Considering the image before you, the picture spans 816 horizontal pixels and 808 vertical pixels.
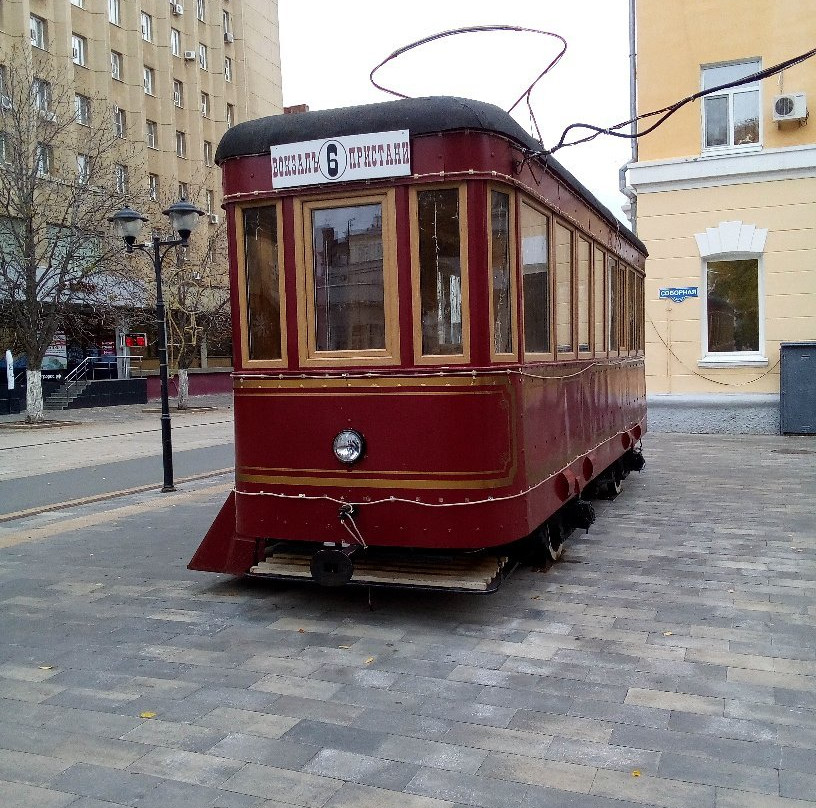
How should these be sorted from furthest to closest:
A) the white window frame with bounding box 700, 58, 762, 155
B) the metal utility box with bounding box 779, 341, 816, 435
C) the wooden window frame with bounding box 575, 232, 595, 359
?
1. the white window frame with bounding box 700, 58, 762, 155
2. the metal utility box with bounding box 779, 341, 816, 435
3. the wooden window frame with bounding box 575, 232, 595, 359

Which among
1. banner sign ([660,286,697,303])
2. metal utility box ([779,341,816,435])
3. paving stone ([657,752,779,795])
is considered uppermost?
banner sign ([660,286,697,303])

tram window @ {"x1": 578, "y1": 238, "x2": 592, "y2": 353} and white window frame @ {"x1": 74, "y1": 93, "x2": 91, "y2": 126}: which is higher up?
white window frame @ {"x1": 74, "y1": 93, "x2": 91, "y2": 126}

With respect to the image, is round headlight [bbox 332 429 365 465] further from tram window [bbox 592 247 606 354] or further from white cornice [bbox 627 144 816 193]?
white cornice [bbox 627 144 816 193]

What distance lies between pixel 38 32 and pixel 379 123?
33853 millimetres

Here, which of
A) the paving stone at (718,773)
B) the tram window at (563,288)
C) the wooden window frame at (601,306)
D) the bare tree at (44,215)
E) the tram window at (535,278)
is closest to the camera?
the paving stone at (718,773)

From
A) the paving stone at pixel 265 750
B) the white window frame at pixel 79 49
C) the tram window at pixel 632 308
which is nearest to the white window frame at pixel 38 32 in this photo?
the white window frame at pixel 79 49

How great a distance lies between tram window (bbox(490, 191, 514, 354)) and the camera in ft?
17.3

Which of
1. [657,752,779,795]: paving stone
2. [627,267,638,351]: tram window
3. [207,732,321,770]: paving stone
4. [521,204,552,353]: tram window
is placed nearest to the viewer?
[657,752,779,795]: paving stone

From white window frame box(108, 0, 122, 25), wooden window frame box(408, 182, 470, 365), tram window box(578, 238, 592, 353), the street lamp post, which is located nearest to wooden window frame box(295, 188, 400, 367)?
wooden window frame box(408, 182, 470, 365)

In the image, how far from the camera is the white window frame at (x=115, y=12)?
38631 mm

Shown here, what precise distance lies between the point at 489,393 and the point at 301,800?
2.61 metres

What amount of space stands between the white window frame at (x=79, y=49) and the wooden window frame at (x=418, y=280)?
35.5 metres

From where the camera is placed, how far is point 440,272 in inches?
208

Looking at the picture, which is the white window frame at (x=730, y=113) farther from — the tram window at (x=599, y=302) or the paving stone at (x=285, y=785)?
the paving stone at (x=285, y=785)
